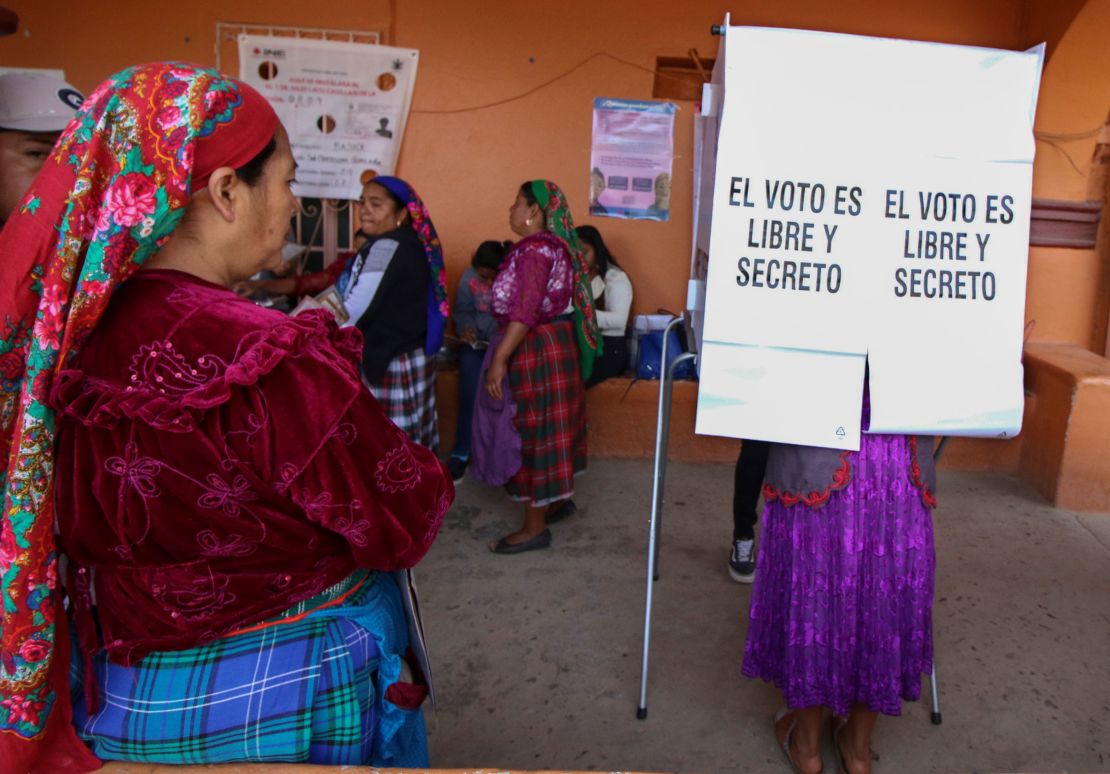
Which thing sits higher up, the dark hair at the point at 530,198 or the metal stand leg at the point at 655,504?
the dark hair at the point at 530,198

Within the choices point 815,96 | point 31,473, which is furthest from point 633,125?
point 31,473

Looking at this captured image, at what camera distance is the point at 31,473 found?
46.0 inches

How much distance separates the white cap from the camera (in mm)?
1825

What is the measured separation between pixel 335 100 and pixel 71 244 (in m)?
4.02

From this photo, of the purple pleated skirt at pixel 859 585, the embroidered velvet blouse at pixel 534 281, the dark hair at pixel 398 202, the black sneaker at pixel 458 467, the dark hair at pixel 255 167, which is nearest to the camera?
the dark hair at pixel 255 167

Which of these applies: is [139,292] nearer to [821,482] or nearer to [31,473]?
[31,473]

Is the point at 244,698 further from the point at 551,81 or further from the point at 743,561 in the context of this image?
the point at 551,81

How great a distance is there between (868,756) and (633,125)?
356 centimetres

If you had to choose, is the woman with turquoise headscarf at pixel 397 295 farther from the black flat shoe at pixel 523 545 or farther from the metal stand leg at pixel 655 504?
the metal stand leg at pixel 655 504

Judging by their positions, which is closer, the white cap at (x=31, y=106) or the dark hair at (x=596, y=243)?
the white cap at (x=31, y=106)

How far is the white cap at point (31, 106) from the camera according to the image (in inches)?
71.9

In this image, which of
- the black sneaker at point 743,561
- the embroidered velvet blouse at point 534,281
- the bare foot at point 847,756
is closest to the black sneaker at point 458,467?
the embroidered velvet blouse at point 534,281

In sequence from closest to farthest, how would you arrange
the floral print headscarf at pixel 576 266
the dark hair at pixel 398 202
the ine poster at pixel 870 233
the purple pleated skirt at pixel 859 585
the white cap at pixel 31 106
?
the white cap at pixel 31 106 → the ine poster at pixel 870 233 → the purple pleated skirt at pixel 859 585 → the floral print headscarf at pixel 576 266 → the dark hair at pixel 398 202

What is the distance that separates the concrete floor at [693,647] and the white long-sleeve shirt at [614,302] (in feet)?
3.16
